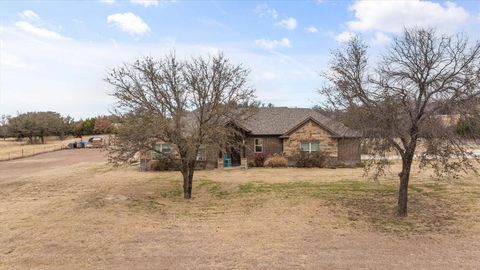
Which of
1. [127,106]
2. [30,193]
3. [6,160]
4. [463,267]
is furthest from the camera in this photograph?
[6,160]

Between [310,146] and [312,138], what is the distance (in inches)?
28.7

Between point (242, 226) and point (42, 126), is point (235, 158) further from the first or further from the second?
point (42, 126)

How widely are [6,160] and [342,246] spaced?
144ft

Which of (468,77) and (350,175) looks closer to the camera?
(468,77)

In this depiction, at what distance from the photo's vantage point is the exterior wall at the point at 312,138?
33.8 m

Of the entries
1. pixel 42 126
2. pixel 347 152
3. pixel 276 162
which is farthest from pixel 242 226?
pixel 42 126

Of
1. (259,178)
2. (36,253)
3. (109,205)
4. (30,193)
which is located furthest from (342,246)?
(30,193)

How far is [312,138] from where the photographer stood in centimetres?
3397

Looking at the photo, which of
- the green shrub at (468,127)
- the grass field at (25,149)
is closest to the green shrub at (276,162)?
the green shrub at (468,127)

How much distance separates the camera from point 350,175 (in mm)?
27406

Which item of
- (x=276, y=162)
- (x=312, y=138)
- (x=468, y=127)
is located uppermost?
(x=468, y=127)

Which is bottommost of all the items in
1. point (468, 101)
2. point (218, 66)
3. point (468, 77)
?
point (468, 101)

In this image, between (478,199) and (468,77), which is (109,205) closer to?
(468,77)

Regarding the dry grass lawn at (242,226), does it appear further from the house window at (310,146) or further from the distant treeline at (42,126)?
the distant treeline at (42,126)
